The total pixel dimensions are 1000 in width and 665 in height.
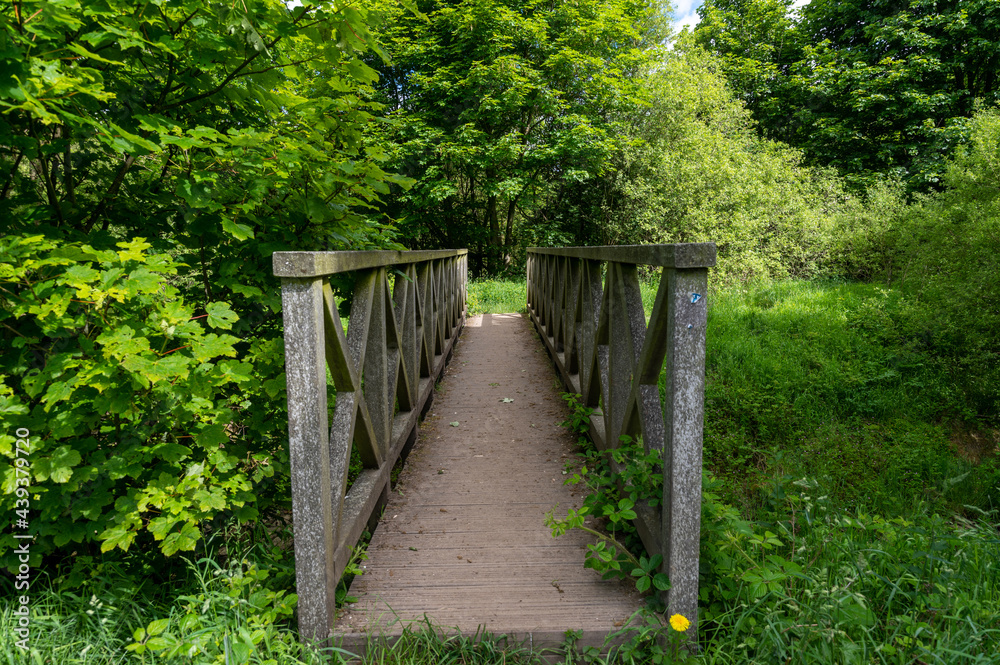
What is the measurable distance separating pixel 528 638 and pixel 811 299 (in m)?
9.31

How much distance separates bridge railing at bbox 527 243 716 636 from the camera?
163 centimetres

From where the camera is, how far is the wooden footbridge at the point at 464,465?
5.36ft

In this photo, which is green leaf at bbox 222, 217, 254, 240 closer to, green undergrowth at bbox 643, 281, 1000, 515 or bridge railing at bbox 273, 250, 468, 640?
bridge railing at bbox 273, 250, 468, 640

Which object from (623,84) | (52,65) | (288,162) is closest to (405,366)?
(288,162)

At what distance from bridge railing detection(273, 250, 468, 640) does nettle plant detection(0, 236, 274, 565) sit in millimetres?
275

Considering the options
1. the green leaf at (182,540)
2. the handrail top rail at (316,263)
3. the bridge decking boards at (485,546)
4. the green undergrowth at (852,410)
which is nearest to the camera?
the handrail top rail at (316,263)

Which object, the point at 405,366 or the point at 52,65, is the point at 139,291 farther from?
the point at 405,366

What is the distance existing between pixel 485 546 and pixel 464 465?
0.94m

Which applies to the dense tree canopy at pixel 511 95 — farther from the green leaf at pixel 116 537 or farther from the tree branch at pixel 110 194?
the green leaf at pixel 116 537

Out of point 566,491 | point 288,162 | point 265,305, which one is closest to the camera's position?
point 288,162

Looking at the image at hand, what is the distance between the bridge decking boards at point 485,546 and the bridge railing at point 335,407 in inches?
7.2

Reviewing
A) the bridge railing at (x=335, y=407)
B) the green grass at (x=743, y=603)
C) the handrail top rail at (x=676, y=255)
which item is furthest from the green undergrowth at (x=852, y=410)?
the bridge railing at (x=335, y=407)

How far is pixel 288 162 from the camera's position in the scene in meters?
1.97

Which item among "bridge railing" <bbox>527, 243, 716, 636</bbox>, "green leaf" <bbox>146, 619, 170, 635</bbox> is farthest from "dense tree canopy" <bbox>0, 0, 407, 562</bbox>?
"bridge railing" <bbox>527, 243, 716, 636</bbox>
